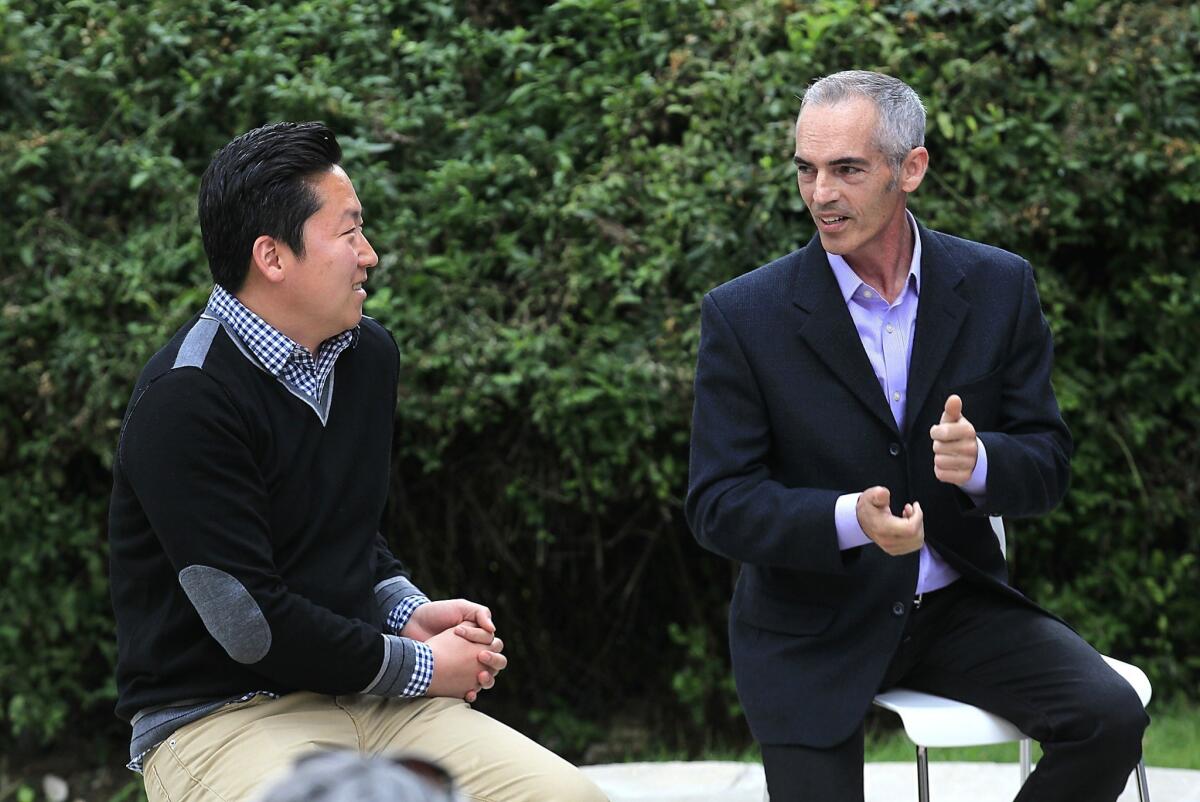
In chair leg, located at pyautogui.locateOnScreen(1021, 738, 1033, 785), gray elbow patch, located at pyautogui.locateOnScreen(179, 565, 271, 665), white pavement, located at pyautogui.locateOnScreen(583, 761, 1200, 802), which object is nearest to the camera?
gray elbow patch, located at pyautogui.locateOnScreen(179, 565, 271, 665)

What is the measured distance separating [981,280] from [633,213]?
5.16 ft

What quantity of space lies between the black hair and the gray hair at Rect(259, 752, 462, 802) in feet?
4.35

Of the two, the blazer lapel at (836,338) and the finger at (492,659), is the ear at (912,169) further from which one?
the finger at (492,659)

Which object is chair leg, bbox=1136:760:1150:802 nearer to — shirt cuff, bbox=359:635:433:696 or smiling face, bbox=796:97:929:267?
smiling face, bbox=796:97:929:267

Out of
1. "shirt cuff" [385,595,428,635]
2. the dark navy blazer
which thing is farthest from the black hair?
the dark navy blazer

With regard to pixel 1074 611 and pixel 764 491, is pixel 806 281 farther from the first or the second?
pixel 1074 611

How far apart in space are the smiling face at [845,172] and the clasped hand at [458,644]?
104 cm

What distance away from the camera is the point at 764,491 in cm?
303

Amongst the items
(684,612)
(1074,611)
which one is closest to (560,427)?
(684,612)

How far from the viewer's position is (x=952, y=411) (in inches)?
112

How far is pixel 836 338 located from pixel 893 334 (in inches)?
5.6

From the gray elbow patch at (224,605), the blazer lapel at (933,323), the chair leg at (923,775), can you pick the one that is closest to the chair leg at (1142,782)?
the chair leg at (923,775)

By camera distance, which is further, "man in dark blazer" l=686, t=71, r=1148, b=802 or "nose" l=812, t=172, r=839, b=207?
"nose" l=812, t=172, r=839, b=207

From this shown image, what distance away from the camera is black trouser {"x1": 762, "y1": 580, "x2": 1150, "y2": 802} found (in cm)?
298
